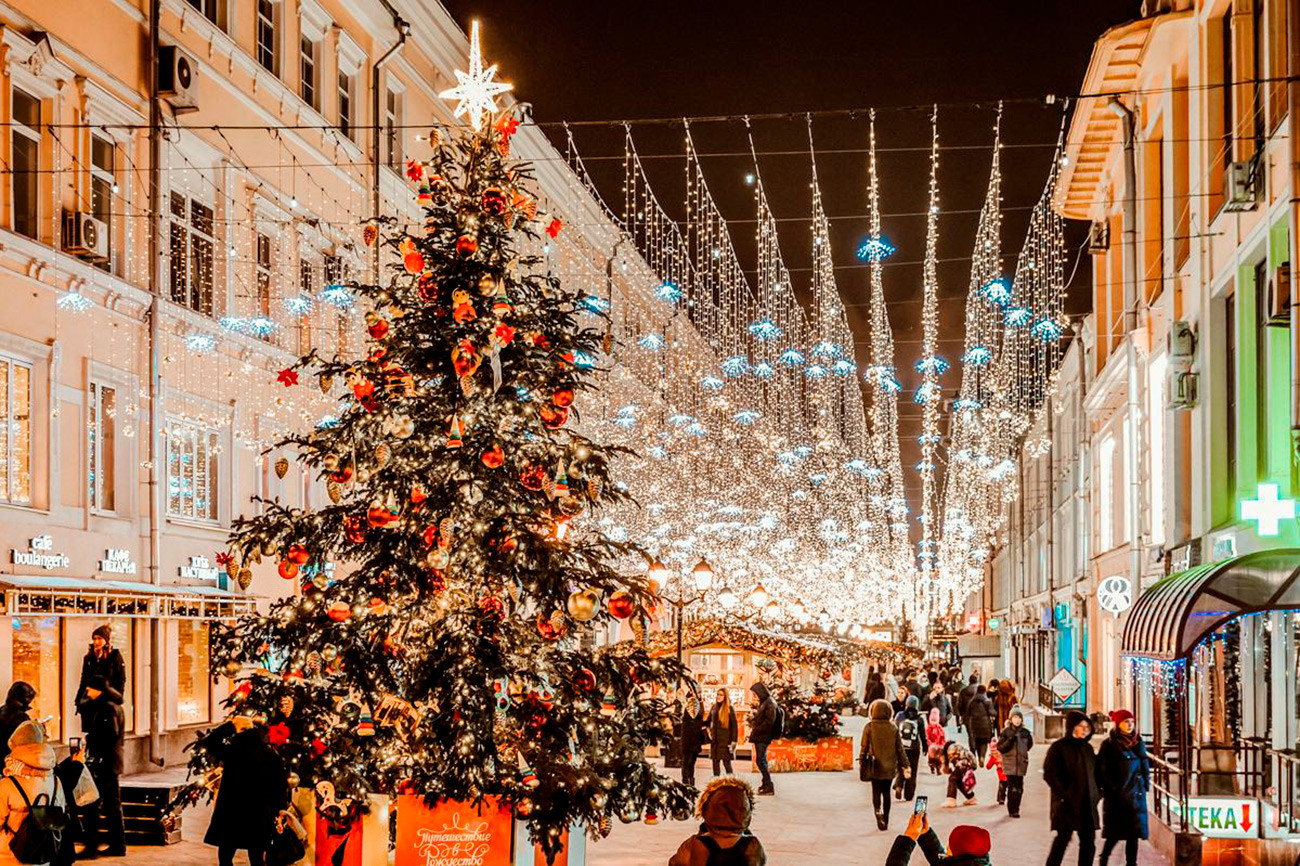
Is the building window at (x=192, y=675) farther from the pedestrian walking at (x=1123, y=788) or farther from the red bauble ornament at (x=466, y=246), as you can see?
the pedestrian walking at (x=1123, y=788)

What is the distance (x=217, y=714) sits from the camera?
88.8 ft

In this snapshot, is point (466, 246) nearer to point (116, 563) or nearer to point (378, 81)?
point (116, 563)

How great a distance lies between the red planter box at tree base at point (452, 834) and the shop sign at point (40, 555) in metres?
10.0

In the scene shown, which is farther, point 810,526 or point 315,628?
point 810,526

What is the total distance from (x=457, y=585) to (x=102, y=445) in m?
12.6

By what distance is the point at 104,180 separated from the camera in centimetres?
2306

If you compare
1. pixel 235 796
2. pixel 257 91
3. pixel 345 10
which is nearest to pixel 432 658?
pixel 235 796

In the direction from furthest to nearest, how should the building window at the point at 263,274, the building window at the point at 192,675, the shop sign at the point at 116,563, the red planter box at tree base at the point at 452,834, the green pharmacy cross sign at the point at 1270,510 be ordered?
the building window at the point at 263,274 → the building window at the point at 192,675 → the shop sign at the point at 116,563 → the green pharmacy cross sign at the point at 1270,510 → the red planter box at tree base at the point at 452,834

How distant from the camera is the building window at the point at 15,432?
67.0 ft

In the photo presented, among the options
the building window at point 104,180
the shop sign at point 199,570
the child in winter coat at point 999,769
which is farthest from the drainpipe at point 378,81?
the child in winter coat at point 999,769

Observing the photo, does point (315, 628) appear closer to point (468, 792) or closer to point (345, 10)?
point (468, 792)

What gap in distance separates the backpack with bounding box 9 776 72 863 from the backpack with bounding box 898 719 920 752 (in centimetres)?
1305

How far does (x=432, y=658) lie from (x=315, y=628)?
3.14 ft

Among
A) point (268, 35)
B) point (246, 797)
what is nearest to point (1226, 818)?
point (246, 797)
